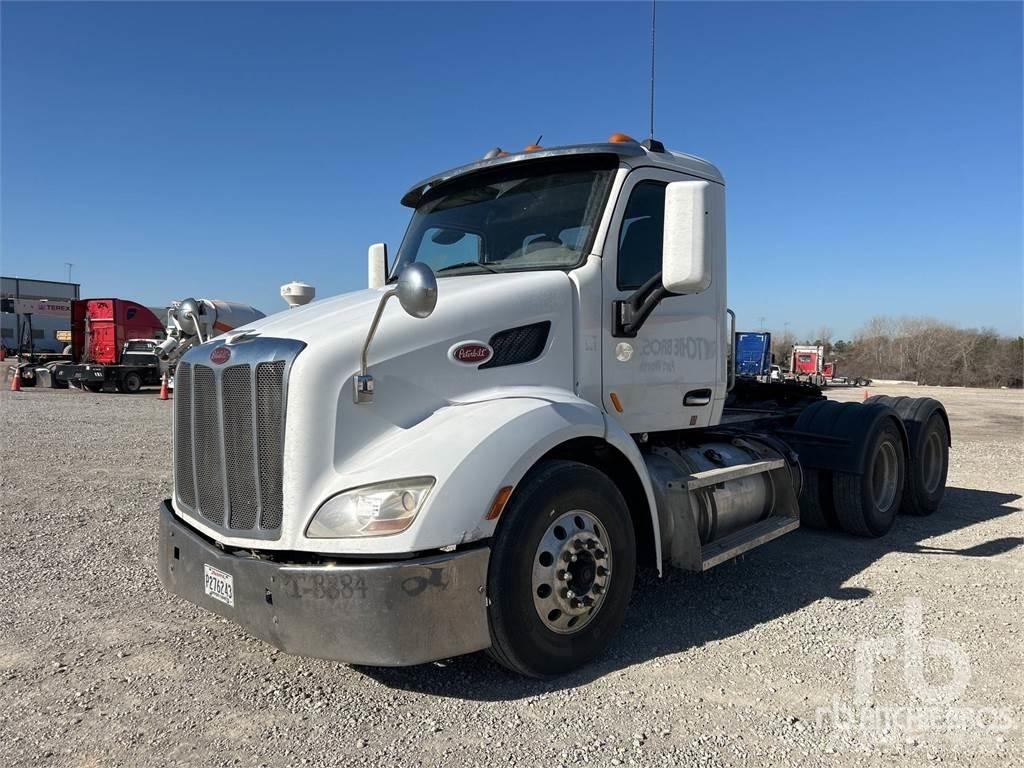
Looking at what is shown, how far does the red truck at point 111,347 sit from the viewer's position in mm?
25375

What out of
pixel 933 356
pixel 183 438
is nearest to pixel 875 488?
pixel 183 438

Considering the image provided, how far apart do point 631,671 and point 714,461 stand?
1.84 metres

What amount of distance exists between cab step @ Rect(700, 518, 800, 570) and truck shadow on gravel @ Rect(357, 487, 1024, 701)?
307mm

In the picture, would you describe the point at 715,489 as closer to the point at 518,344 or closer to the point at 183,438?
the point at 518,344

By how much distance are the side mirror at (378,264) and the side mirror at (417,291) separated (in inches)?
101

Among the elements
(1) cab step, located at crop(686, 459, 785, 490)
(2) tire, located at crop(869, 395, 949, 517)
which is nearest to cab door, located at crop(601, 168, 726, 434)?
(1) cab step, located at crop(686, 459, 785, 490)

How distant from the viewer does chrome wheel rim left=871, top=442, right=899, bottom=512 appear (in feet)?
21.6

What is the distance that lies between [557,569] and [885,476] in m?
4.73

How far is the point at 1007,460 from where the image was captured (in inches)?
450

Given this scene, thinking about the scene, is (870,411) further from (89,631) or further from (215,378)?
(89,631)

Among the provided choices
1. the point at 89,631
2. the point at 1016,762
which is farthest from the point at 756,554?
the point at 89,631

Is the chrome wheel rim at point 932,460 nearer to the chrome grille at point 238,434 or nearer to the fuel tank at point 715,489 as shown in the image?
the fuel tank at point 715,489

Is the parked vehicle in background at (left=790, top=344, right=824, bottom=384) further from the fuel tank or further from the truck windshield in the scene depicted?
the truck windshield

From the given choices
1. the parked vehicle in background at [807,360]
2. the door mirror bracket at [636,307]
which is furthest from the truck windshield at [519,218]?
the parked vehicle in background at [807,360]
